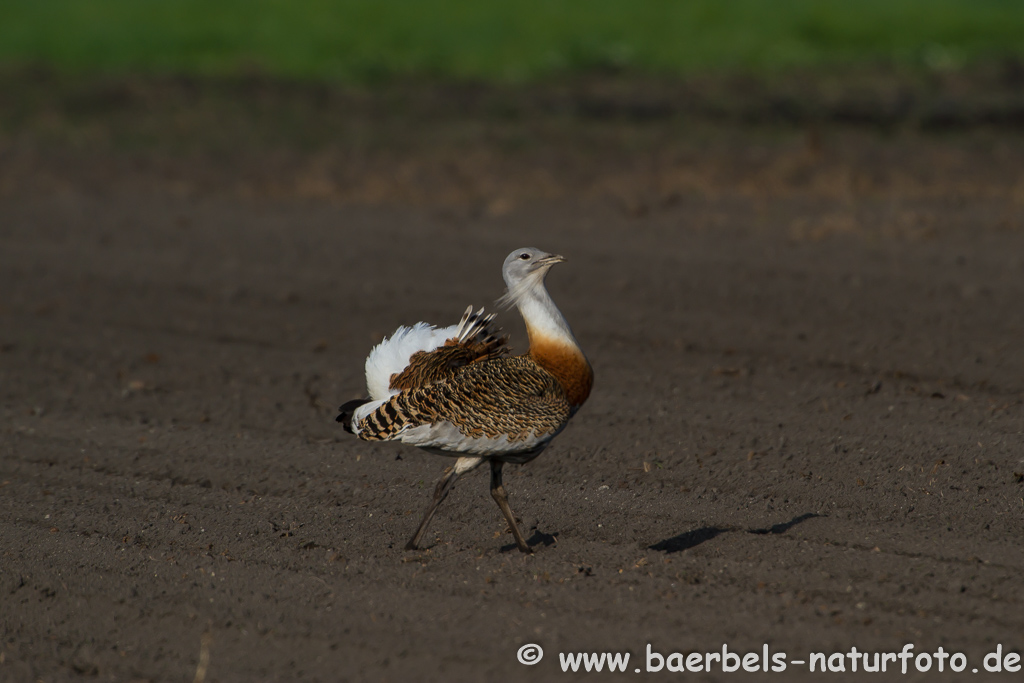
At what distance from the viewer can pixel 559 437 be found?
6660 mm

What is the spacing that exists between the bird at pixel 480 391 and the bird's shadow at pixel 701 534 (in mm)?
581

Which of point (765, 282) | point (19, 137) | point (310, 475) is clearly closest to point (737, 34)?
point (19, 137)

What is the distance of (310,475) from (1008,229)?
7.13m

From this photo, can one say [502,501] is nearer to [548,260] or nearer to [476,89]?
[548,260]

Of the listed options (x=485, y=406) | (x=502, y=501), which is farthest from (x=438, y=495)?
(x=485, y=406)

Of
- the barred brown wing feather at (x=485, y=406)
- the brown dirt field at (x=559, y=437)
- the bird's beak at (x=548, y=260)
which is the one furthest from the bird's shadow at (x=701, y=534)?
the bird's beak at (x=548, y=260)

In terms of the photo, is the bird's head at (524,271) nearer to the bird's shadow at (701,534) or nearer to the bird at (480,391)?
the bird at (480,391)

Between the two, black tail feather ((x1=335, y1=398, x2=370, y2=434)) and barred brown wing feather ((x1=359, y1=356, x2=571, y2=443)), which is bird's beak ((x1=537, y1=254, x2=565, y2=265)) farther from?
black tail feather ((x1=335, y1=398, x2=370, y2=434))

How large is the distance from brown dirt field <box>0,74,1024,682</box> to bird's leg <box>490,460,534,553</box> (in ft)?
0.23

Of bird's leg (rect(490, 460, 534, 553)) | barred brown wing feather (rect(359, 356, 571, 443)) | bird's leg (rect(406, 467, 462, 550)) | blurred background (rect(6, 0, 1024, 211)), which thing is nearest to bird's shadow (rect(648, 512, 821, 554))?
bird's leg (rect(490, 460, 534, 553))

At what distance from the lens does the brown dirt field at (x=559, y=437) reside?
4344 millimetres

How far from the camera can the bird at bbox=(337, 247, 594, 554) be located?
4762 millimetres

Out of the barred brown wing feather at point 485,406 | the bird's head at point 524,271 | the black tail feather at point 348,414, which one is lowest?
the black tail feather at point 348,414

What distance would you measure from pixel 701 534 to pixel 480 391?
1140mm
